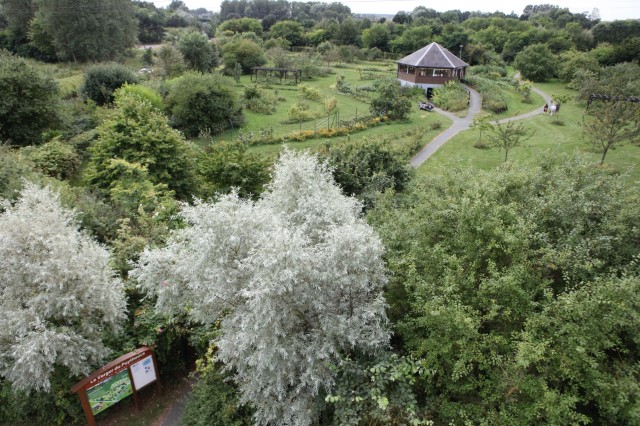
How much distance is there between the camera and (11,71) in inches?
969

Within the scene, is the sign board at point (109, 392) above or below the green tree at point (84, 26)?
below

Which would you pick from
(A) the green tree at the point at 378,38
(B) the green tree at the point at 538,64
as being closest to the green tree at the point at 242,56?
(A) the green tree at the point at 378,38

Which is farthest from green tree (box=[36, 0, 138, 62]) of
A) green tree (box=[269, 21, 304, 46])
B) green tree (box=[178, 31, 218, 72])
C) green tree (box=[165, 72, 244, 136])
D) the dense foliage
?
the dense foliage

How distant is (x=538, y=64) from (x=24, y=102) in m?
60.3

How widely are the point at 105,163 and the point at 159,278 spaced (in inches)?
450

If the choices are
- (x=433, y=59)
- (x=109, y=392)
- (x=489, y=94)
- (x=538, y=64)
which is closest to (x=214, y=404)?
(x=109, y=392)

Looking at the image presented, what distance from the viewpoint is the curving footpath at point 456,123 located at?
2721cm

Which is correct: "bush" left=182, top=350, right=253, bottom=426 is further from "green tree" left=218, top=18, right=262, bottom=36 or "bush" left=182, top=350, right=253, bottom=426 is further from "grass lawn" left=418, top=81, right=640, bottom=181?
"green tree" left=218, top=18, right=262, bottom=36

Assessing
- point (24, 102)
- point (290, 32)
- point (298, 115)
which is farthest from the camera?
point (290, 32)

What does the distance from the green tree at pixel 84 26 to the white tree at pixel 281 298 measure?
53116mm

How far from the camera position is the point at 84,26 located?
48.9 m

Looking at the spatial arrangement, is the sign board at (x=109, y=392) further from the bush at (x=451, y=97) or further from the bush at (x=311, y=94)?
the bush at (x=451, y=97)

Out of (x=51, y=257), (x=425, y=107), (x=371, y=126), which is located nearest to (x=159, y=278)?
(x=51, y=257)

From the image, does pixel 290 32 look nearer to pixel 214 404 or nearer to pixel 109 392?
pixel 109 392
